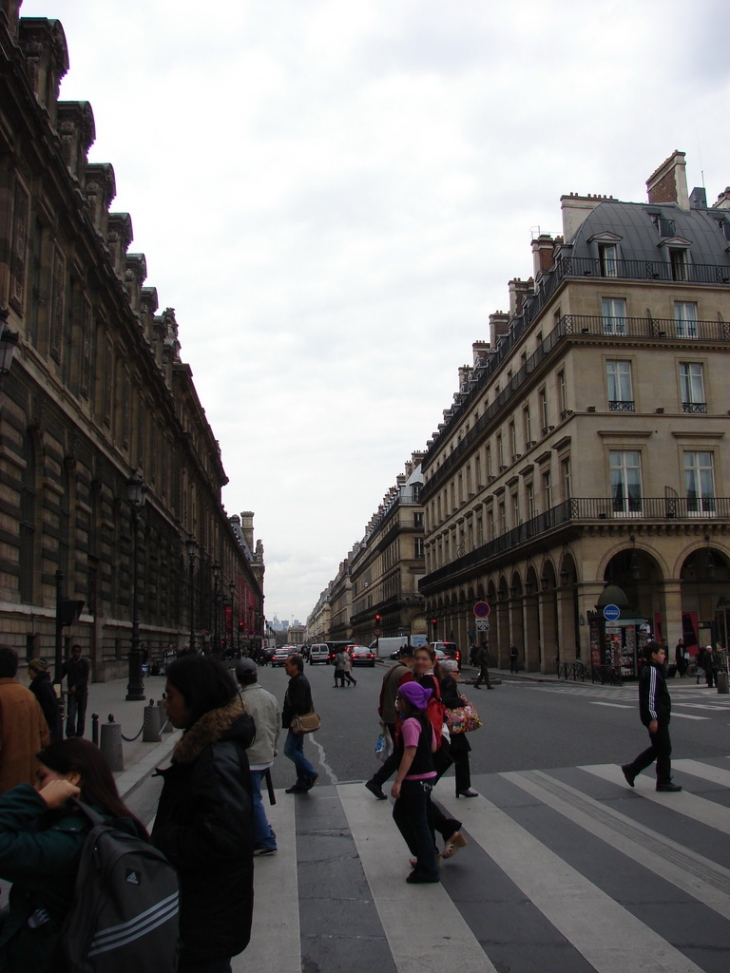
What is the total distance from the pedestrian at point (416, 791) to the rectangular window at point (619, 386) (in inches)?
1304

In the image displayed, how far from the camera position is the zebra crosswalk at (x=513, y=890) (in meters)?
5.16

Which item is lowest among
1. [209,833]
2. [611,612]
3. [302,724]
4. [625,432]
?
[302,724]

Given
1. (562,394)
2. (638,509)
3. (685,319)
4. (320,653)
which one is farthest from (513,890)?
(320,653)

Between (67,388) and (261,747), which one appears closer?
(261,747)

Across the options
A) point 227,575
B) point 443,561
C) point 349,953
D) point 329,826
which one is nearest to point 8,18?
point 329,826

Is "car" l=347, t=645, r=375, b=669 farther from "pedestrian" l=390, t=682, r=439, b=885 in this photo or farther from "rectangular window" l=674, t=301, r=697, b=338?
"pedestrian" l=390, t=682, r=439, b=885

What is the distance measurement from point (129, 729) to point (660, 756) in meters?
10.5

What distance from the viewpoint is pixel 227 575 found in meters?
91.0

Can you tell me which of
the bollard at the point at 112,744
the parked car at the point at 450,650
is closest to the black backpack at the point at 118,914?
the bollard at the point at 112,744

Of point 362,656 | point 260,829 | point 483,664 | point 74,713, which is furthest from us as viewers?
point 362,656

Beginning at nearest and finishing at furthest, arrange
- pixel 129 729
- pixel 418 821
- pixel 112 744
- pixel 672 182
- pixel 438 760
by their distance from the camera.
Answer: pixel 418 821, pixel 438 760, pixel 112 744, pixel 129 729, pixel 672 182

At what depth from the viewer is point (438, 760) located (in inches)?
319

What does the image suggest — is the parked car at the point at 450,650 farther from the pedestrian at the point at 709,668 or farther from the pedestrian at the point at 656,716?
the pedestrian at the point at 656,716

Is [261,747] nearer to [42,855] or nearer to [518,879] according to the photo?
[518,879]
